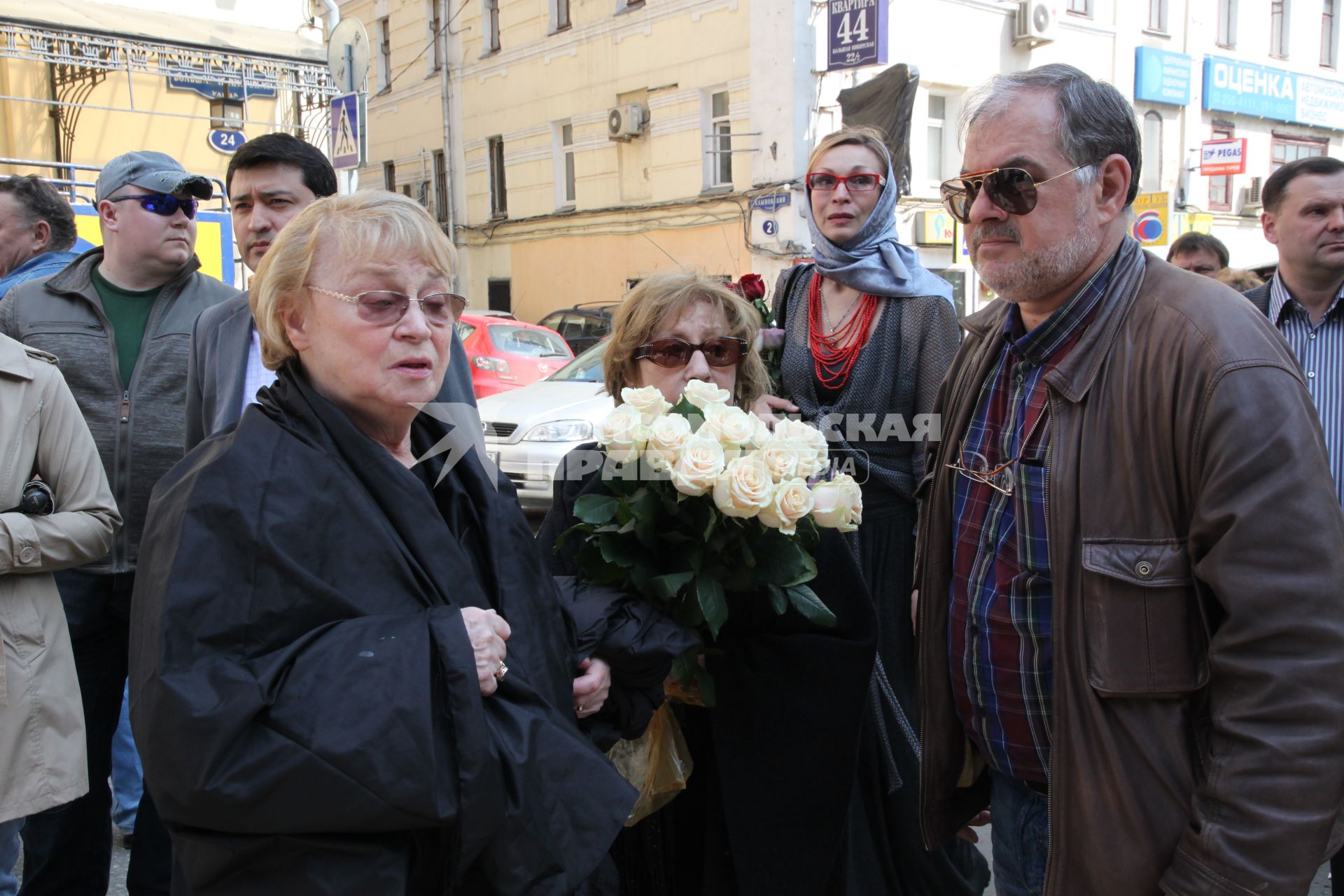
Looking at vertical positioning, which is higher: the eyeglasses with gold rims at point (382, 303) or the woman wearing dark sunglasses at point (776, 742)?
the eyeglasses with gold rims at point (382, 303)

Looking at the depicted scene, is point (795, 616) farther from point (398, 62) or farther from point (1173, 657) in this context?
point (398, 62)

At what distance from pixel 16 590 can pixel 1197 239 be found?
6.17 m

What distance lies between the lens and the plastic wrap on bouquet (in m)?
2.20

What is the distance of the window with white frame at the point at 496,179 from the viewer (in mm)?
23453

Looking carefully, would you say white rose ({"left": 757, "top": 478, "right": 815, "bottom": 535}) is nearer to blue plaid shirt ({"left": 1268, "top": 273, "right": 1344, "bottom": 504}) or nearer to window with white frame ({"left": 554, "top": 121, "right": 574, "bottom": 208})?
blue plaid shirt ({"left": 1268, "top": 273, "right": 1344, "bottom": 504})

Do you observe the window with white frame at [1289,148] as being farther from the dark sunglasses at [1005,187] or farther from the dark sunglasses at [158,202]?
the dark sunglasses at [158,202]

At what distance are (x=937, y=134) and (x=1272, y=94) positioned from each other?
882 cm

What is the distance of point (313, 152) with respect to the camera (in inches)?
118

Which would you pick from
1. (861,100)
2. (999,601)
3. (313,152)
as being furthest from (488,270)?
(999,601)

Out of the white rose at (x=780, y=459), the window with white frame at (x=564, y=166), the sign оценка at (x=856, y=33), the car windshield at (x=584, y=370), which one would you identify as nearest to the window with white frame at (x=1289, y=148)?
the sign оценка at (x=856, y=33)

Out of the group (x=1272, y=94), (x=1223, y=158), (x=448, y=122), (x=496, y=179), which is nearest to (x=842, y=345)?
(x=1223, y=158)

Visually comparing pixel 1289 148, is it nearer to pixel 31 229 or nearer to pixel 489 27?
pixel 489 27

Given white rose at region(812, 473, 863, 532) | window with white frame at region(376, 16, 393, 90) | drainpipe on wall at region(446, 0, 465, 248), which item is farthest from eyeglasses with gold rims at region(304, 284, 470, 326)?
window with white frame at region(376, 16, 393, 90)

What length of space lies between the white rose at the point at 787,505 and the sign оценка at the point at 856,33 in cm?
1521
